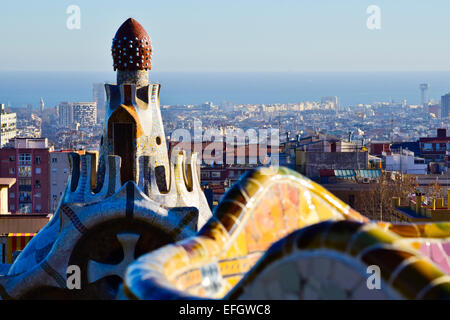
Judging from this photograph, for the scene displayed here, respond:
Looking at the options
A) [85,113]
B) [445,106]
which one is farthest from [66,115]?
[445,106]

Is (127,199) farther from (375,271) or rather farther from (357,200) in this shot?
(357,200)

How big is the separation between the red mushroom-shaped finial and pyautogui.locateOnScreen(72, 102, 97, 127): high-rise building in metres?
102

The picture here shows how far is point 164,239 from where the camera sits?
7.86m

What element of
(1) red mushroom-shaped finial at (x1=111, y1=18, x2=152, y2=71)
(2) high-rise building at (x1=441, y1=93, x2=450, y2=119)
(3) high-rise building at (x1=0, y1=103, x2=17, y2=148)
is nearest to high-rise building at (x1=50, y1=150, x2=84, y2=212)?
(1) red mushroom-shaped finial at (x1=111, y1=18, x2=152, y2=71)

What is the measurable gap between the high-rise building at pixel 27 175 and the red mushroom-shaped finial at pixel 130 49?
3763 cm

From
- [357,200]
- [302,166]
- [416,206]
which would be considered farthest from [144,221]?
[302,166]

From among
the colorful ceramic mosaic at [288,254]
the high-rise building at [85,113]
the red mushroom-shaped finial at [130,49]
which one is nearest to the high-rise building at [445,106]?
the high-rise building at [85,113]

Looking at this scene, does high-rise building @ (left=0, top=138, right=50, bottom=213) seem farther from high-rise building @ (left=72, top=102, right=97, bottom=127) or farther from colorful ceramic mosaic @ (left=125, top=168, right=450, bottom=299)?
high-rise building @ (left=72, top=102, right=97, bottom=127)

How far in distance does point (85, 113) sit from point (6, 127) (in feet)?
49.3

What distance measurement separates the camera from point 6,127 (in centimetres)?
9781

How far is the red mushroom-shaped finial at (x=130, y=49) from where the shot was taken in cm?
869

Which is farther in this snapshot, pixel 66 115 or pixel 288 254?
pixel 66 115

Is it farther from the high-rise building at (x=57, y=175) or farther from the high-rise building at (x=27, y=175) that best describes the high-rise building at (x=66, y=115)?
the high-rise building at (x=57, y=175)

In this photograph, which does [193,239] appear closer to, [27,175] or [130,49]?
[130,49]
